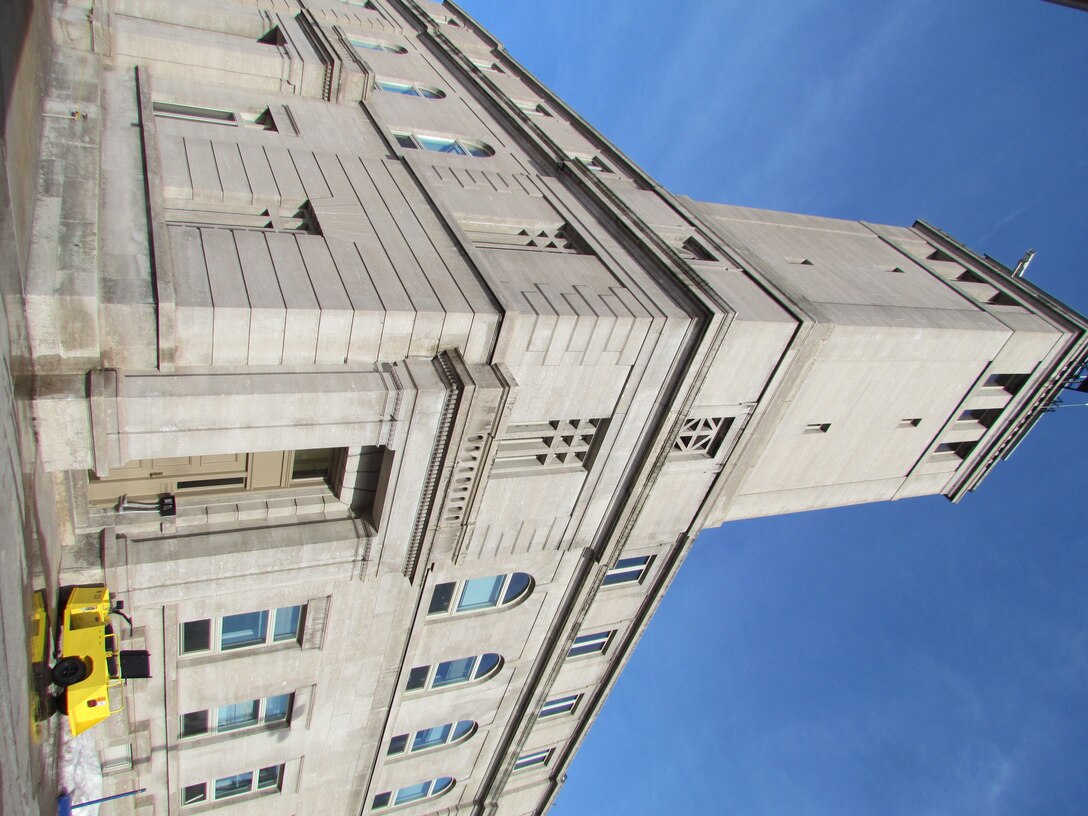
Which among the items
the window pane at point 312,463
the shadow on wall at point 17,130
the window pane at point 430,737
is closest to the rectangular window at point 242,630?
the window pane at point 312,463

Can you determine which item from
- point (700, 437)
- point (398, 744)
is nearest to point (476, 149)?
point (700, 437)

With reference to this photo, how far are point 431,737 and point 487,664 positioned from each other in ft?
10.7

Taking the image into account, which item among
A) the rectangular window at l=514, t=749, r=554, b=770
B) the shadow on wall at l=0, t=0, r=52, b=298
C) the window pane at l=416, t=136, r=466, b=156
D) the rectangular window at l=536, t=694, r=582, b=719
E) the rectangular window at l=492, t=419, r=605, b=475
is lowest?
the rectangular window at l=514, t=749, r=554, b=770

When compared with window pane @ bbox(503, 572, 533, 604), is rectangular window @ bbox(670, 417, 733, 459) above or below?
above

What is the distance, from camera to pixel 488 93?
990 inches

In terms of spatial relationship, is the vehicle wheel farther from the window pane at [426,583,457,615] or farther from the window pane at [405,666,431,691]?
the window pane at [405,666,431,691]

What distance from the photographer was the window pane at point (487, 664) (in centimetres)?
2130

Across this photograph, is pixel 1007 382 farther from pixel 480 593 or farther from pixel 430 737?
pixel 430 737

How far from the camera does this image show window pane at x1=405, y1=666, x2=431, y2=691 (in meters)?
20.0

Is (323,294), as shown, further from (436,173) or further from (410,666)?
(410,666)

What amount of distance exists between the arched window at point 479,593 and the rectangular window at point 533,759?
8.90 m

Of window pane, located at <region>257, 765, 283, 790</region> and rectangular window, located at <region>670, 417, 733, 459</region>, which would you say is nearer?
rectangular window, located at <region>670, 417, 733, 459</region>

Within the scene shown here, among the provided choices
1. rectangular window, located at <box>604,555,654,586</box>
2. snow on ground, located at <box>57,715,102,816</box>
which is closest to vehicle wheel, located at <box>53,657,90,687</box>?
snow on ground, located at <box>57,715,102,816</box>

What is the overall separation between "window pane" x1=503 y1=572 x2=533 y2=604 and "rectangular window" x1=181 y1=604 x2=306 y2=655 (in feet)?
17.8
